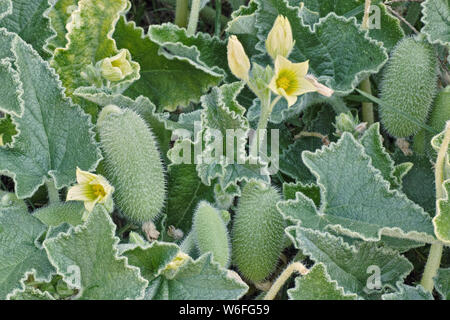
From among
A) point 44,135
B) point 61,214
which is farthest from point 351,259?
point 44,135

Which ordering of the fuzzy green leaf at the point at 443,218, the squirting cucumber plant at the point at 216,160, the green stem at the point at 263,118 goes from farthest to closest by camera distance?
1. the green stem at the point at 263,118
2. the squirting cucumber plant at the point at 216,160
3. the fuzzy green leaf at the point at 443,218

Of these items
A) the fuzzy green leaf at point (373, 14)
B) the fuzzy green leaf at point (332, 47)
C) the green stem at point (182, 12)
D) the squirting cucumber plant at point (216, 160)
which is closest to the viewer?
the squirting cucumber plant at point (216, 160)

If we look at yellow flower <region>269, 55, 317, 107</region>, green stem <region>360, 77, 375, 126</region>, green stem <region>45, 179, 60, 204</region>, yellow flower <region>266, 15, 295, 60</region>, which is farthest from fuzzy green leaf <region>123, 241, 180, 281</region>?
green stem <region>360, 77, 375, 126</region>

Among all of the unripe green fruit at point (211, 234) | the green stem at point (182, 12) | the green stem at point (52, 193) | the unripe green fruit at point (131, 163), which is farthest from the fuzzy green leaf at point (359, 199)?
the green stem at point (182, 12)

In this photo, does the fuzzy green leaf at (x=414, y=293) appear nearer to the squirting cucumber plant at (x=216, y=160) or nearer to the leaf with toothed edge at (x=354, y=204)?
the squirting cucumber plant at (x=216, y=160)

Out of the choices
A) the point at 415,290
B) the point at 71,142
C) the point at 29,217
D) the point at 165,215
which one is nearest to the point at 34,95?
the point at 71,142

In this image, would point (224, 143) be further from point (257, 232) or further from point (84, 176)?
point (84, 176)

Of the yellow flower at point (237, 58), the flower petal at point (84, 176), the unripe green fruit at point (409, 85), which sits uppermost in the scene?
the yellow flower at point (237, 58)
